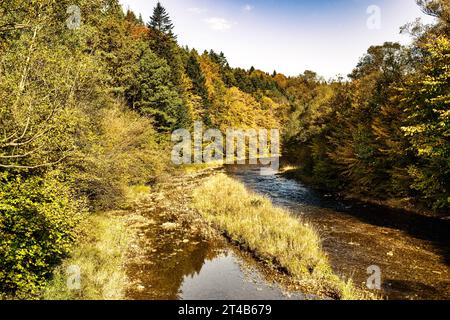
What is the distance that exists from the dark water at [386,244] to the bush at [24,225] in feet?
35.1

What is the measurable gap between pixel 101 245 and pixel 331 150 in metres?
28.4

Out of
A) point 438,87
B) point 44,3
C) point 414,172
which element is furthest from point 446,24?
point 44,3

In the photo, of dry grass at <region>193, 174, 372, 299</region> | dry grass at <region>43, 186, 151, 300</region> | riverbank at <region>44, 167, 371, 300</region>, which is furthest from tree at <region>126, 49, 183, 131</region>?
dry grass at <region>43, 186, 151, 300</region>

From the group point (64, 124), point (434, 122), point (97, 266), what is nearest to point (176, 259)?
point (97, 266)

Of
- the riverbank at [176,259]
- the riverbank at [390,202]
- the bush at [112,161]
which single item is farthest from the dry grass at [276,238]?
the riverbank at [390,202]

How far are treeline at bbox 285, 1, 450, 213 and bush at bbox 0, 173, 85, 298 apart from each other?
18374mm

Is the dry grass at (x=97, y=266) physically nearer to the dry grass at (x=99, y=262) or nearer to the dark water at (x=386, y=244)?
the dry grass at (x=99, y=262)

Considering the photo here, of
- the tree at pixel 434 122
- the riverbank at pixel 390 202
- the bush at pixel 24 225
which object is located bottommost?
the riverbank at pixel 390 202

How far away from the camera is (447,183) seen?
70.2 ft

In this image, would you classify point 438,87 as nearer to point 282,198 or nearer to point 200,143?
point 282,198

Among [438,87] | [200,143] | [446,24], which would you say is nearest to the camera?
[438,87]

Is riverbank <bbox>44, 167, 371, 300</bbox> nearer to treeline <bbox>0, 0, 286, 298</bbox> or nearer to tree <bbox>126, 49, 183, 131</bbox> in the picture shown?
treeline <bbox>0, 0, 286, 298</bbox>

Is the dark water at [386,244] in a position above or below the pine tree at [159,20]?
below

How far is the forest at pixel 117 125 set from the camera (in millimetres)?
9672
